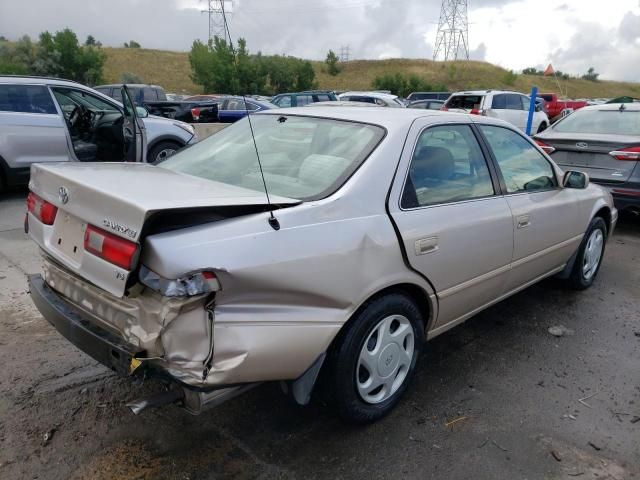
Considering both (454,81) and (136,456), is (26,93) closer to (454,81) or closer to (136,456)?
(136,456)

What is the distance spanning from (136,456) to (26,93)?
21.8ft

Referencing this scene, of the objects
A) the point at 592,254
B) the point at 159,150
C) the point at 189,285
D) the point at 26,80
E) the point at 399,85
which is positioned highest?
the point at 399,85

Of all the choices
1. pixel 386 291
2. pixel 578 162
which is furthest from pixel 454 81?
pixel 386 291

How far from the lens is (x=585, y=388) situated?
3148 mm

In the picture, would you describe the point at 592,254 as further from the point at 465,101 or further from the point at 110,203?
the point at 465,101

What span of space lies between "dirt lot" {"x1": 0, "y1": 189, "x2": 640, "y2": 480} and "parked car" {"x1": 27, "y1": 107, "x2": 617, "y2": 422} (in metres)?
0.27

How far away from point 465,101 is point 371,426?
14.8 m

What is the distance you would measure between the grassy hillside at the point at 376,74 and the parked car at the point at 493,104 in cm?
4574

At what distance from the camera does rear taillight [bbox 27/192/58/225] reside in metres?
2.47

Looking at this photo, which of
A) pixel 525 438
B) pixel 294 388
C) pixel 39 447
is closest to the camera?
pixel 294 388

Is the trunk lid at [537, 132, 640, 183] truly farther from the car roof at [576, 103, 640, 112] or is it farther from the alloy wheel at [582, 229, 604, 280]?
the alloy wheel at [582, 229, 604, 280]

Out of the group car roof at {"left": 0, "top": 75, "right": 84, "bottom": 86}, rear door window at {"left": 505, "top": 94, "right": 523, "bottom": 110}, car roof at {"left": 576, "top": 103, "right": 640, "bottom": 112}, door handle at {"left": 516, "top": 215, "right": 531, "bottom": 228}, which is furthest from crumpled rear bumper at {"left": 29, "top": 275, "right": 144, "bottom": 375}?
rear door window at {"left": 505, "top": 94, "right": 523, "bottom": 110}

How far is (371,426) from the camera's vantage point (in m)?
2.71

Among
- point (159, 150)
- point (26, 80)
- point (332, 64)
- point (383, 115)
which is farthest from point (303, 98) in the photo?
point (332, 64)
